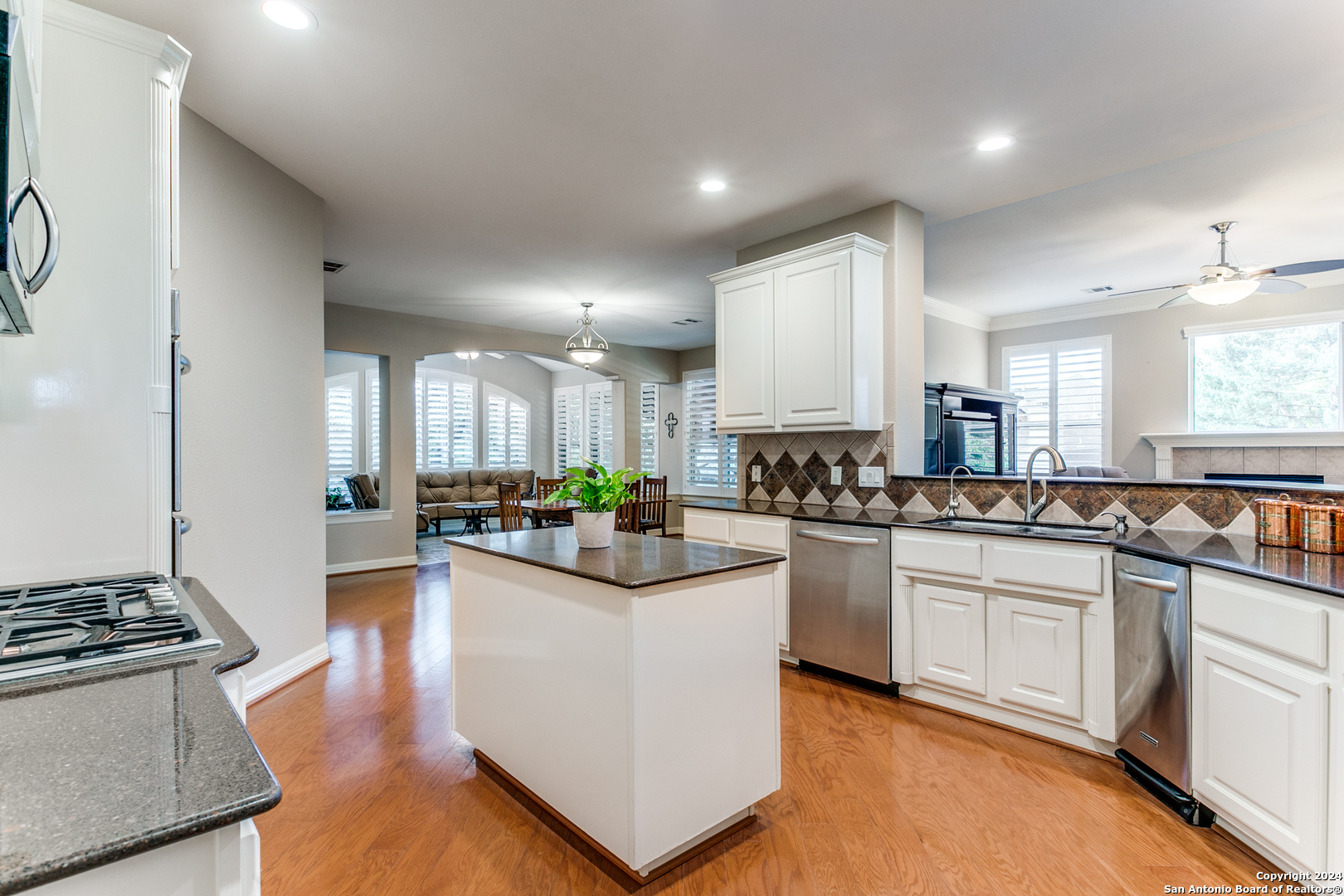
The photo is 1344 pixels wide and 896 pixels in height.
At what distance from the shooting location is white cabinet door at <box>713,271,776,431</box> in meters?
3.82

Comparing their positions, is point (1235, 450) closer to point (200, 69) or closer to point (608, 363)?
point (608, 363)

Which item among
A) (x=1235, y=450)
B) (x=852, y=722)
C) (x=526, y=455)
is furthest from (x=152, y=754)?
(x=526, y=455)

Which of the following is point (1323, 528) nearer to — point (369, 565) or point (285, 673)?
point (285, 673)

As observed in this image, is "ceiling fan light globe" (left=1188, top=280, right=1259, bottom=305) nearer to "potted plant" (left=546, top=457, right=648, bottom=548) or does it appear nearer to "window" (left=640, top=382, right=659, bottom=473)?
"potted plant" (left=546, top=457, right=648, bottom=548)

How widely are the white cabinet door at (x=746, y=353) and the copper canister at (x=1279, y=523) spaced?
218cm

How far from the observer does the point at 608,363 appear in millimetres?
8172

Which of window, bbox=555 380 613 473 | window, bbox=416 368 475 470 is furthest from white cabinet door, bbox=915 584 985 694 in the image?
window, bbox=416 368 475 470

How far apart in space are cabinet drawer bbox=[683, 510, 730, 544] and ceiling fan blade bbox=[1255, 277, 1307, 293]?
134 inches

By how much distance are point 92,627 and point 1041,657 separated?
9.62 feet

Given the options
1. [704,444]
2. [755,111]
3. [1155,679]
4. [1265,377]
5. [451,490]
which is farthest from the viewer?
[451,490]

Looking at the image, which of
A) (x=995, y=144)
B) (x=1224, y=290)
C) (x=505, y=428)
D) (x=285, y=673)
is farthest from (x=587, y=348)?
(x=505, y=428)

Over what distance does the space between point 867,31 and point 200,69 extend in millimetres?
2424

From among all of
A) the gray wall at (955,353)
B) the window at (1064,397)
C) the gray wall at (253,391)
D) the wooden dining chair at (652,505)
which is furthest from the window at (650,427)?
the gray wall at (253,391)

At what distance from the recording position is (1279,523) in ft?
7.20
